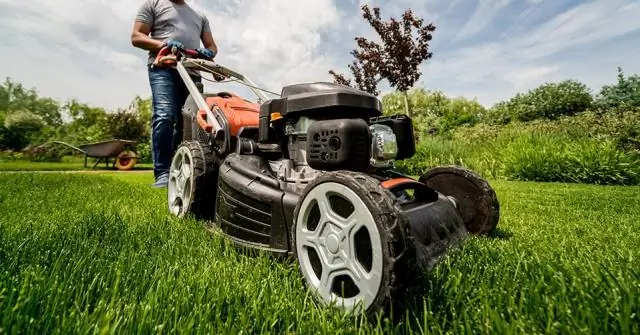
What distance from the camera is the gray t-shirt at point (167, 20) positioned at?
3672mm

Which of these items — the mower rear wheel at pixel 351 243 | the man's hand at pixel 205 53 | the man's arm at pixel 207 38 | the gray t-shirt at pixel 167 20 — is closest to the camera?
the mower rear wheel at pixel 351 243

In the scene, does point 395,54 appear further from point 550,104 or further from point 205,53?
point 550,104

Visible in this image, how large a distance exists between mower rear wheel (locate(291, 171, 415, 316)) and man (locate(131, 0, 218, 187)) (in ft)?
8.44

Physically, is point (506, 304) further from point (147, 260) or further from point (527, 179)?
point (527, 179)

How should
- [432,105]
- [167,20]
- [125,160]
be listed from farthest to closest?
[432,105], [125,160], [167,20]

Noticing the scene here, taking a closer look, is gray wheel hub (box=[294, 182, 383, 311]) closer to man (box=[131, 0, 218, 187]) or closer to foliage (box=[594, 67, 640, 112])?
man (box=[131, 0, 218, 187])

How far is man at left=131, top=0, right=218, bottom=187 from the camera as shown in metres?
3.58

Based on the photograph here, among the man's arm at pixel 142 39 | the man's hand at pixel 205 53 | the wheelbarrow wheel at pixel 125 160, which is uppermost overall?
the man's arm at pixel 142 39

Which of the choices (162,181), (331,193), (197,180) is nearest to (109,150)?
(162,181)

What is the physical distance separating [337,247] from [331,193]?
0.58 feet

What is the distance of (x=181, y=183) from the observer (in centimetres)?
265

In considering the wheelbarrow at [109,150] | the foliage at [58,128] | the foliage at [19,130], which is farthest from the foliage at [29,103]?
the wheelbarrow at [109,150]

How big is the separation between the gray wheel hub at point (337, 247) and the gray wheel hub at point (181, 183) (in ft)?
4.08

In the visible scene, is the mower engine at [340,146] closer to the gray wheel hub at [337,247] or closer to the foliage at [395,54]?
the gray wheel hub at [337,247]
